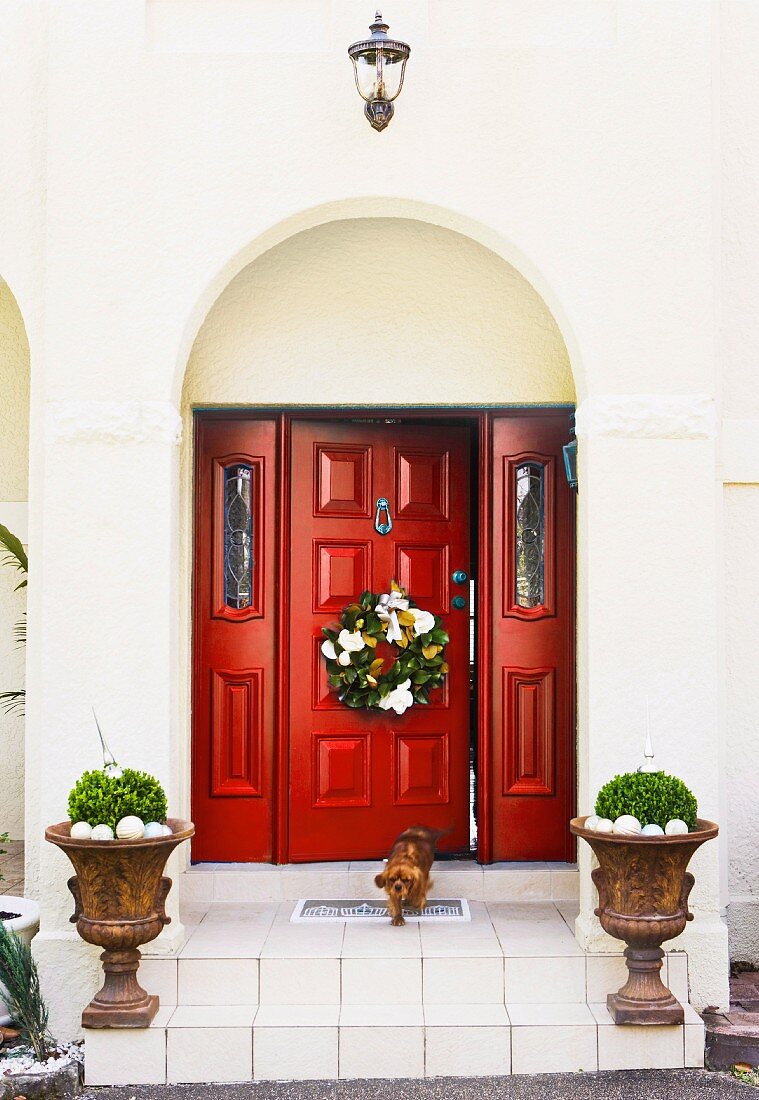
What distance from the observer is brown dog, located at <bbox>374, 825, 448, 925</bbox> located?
4.79 meters

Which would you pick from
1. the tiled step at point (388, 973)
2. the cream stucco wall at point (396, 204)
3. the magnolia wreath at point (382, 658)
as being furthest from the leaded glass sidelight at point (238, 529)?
the tiled step at point (388, 973)

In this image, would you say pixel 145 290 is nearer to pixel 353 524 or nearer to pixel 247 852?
pixel 353 524

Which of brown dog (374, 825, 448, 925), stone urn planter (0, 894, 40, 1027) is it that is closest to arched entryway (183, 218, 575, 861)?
brown dog (374, 825, 448, 925)

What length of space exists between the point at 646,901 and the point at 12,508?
3.66 m

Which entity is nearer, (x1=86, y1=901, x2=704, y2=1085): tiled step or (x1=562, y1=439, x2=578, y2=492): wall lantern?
(x1=86, y1=901, x2=704, y2=1085): tiled step

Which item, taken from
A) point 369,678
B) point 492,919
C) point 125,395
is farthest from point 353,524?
point 492,919

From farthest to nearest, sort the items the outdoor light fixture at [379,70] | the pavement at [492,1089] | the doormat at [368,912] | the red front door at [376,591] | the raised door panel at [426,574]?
the raised door panel at [426,574], the red front door at [376,591], the doormat at [368,912], the outdoor light fixture at [379,70], the pavement at [492,1089]

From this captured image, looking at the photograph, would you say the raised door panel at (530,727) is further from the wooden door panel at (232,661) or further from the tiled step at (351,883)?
the wooden door panel at (232,661)

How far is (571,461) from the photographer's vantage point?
16.9 feet

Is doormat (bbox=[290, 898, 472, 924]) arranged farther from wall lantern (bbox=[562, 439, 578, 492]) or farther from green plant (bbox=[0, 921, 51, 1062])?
wall lantern (bbox=[562, 439, 578, 492])

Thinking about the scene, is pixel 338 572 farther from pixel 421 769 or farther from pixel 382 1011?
pixel 382 1011

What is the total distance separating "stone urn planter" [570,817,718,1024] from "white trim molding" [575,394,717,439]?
157 centimetres

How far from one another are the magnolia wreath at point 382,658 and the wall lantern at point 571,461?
0.97 metres

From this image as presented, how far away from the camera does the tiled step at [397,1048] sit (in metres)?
4.16
